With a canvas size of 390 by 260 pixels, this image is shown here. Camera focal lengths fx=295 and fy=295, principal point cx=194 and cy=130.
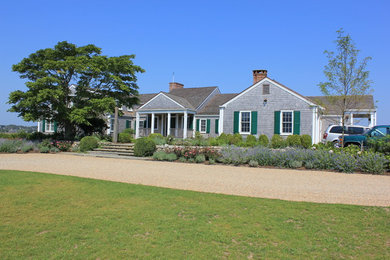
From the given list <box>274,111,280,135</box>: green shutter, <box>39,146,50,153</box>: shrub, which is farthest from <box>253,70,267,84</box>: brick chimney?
<box>39,146,50,153</box>: shrub

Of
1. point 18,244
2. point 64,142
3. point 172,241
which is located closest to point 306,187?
point 172,241

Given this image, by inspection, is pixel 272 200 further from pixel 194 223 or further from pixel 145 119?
pixel 145 119

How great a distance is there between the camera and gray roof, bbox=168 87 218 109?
28.8 meters

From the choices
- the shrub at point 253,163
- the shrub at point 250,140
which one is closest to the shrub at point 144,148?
the shrub at point 253,163

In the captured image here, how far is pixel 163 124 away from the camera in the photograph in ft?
96.6

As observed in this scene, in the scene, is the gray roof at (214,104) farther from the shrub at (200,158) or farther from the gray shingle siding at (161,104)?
the shrub at (200,158)

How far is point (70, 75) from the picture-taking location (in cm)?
2056

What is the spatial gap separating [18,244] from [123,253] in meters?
1.51

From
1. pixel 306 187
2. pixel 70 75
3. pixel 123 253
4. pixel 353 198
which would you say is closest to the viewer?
pixel 123 253

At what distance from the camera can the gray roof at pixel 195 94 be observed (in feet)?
94.4

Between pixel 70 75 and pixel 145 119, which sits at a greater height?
pixel 70 75

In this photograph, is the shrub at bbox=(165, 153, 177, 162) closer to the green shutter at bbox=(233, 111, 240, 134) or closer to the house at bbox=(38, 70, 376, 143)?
the house at bbox=(38, 70, 376, 143)

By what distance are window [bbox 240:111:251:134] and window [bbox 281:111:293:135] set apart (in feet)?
7.96

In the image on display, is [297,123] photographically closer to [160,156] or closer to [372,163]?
[372,163]
